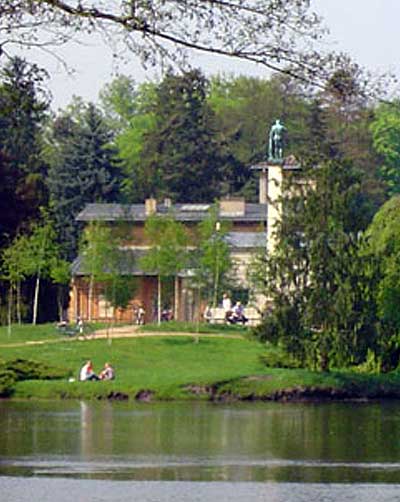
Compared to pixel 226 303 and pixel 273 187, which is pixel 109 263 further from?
pixel 273 187

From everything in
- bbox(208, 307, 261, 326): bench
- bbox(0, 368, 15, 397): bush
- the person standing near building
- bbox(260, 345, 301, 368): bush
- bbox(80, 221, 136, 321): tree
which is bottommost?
bbox(0, 368, 15, 397): bush

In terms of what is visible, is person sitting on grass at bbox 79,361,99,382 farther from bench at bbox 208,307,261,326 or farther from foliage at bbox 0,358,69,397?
bench at bbox 208,307,261,326

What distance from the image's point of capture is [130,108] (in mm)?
151375

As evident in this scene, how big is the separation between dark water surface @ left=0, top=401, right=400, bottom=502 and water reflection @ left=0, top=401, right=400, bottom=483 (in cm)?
2

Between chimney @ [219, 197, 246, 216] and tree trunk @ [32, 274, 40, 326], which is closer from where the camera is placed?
tree trunk @ [32, 274, 40, 326]

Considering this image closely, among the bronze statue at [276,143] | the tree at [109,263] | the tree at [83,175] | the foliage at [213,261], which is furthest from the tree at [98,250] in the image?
the tree at [83,175]

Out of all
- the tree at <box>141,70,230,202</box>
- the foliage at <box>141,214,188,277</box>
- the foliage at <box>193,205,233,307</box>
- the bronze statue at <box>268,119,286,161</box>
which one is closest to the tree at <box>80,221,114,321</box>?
the foliage at <box>141,214,188,277</box>

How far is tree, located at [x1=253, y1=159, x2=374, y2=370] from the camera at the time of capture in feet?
177

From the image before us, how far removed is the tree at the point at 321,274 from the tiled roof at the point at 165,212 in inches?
951

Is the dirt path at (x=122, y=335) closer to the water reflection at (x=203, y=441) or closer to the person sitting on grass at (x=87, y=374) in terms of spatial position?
the person sitting on grass at (x=87, y=374)

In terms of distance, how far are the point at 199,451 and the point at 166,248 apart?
39.1 metres

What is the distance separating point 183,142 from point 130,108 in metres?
48.8

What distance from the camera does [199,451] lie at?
32125 mm

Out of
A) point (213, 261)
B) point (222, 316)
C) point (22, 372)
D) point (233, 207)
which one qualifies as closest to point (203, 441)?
point (22, 372)
